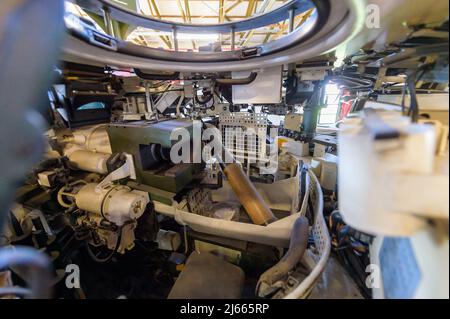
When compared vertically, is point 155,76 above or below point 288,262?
above

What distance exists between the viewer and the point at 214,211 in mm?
1561

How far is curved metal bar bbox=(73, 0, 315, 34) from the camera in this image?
37.2 inches

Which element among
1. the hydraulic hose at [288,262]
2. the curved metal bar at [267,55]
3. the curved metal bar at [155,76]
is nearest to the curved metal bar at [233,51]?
the curved metal bar at [267,55]

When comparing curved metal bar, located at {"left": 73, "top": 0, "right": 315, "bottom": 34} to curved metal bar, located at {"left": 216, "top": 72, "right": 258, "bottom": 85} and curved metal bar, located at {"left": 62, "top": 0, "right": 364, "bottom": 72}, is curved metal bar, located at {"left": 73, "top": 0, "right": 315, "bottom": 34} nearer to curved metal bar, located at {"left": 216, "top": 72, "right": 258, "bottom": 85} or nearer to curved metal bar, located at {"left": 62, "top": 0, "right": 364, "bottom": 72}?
curved metal bar, located at {"left": 62, "top": 0, "right": 364, "bottom": 72}

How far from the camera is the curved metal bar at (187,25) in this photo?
3.10 ft

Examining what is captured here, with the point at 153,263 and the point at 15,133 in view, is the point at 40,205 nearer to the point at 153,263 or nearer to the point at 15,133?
the point at 153,263

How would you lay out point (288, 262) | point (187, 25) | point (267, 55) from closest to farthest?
point (288, 262)
point (267, 55)
point (187, 25)

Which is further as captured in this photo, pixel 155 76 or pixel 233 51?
pixel 155 76

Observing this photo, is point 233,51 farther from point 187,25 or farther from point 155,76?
point 155,76

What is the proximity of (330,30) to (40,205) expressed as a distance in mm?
2007

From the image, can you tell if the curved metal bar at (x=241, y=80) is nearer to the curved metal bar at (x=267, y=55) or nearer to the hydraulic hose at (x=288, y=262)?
the curved metal bar at (x=267, y=55)

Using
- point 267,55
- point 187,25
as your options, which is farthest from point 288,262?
point 187,25

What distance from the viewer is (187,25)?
121 centimetres

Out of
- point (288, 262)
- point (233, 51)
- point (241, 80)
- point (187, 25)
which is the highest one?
point (187, 25)
